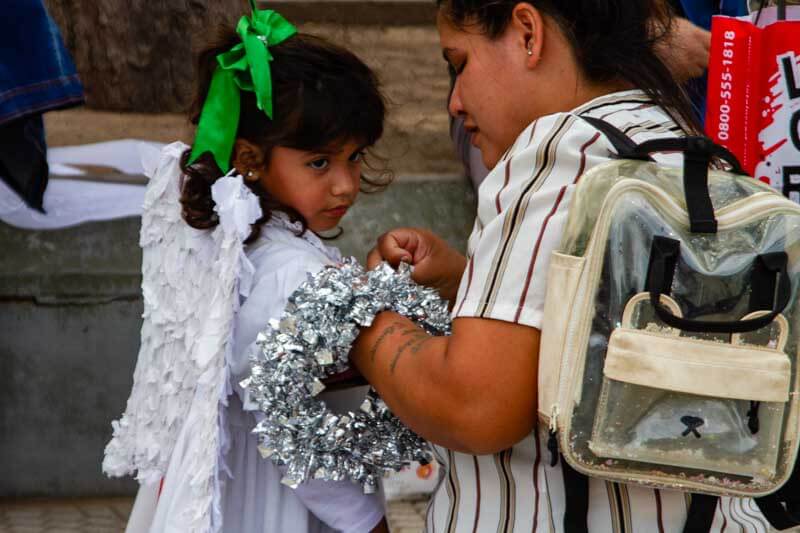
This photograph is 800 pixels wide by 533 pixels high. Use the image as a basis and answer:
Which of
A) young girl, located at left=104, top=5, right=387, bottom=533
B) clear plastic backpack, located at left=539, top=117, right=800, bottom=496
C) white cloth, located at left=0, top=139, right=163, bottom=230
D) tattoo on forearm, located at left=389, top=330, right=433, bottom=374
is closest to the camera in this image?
clear plastic backpack, located at left=539, top=117, right=800, bottom=496

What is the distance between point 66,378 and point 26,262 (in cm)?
48

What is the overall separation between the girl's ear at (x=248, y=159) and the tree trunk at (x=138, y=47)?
2276 mm

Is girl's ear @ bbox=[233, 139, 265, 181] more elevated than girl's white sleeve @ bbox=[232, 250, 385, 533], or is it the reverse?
girl's ear @ bbox=[233, 139, 265, 181]

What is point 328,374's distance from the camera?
6.12ft

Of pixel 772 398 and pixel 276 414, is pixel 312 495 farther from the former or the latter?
pixel 772 398

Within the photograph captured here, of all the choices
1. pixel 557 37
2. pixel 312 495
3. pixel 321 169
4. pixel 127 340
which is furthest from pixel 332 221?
pixel 127 340

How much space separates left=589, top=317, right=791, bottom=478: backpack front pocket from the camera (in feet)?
4.73

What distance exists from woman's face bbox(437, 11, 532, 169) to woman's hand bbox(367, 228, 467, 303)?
381 mm

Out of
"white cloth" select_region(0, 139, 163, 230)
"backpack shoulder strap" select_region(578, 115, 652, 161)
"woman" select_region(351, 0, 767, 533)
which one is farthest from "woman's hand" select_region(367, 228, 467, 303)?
"white cloth" select_region(0, 139, 163, 230)

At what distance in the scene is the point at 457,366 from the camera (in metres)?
1.50

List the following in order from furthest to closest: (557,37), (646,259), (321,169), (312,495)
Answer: (321,169) → (312,495) → (557,37) → (646,259)

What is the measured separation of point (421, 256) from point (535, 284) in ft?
2.15

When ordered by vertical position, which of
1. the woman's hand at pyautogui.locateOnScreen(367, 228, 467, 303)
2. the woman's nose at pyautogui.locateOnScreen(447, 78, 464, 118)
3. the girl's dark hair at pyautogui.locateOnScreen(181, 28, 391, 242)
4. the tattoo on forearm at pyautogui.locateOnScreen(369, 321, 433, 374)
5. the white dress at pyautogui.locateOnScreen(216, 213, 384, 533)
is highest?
the woman's nose at pyautogui.locateOnScreen(447, 78, 464, 118)

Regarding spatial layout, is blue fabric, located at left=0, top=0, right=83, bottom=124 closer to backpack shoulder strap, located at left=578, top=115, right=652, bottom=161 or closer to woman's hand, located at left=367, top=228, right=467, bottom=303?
woman's hand, located at left=367, top=228, right=467, bottom=303
